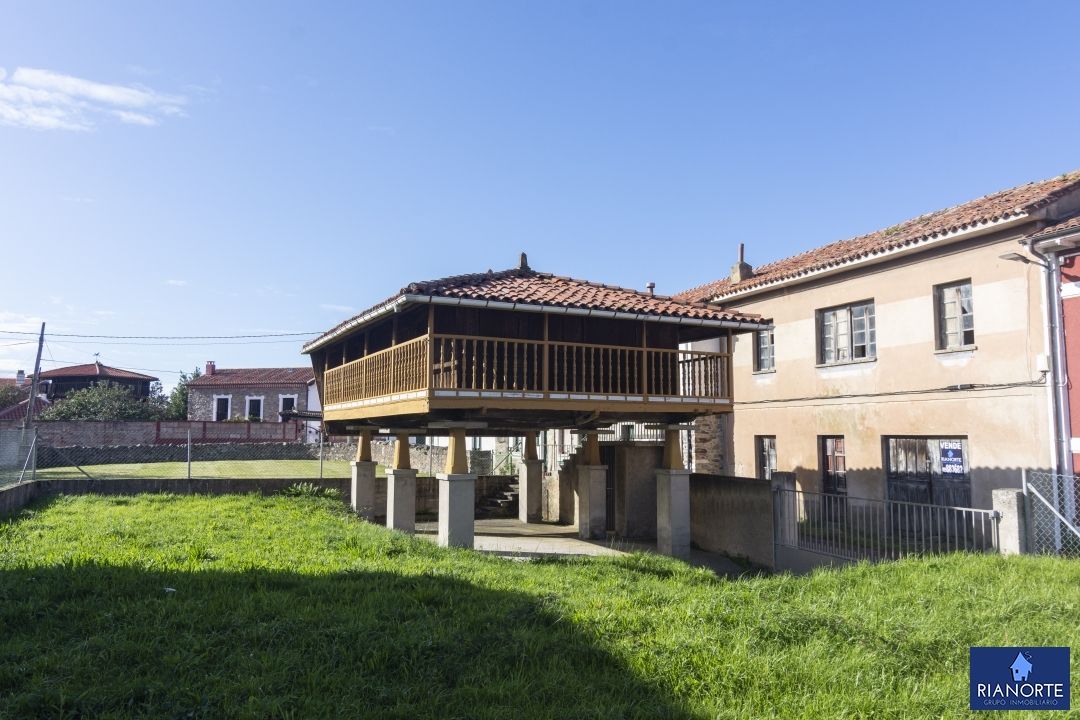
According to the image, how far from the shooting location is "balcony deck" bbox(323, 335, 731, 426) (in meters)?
11.2

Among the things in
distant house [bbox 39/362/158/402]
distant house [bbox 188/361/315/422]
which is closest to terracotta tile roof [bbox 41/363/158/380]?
distant house [bbox 39/362/158/402]

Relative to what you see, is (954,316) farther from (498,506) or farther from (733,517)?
(498,506)

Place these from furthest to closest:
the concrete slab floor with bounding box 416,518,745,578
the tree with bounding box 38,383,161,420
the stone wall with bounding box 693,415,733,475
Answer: the tree with bounding box 38,383,161,420, the stone wall with bounding box 693,415,733,475, the concrete slab floor with bounding box 416,518,745,578

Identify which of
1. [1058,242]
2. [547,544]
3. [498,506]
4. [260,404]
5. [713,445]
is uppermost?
[1058,242]

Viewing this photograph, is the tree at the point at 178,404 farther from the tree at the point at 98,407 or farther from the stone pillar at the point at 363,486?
the stone pillar at the point at 363,486

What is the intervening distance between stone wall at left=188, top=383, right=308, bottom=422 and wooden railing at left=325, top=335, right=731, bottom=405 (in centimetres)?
3129

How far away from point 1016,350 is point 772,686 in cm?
963

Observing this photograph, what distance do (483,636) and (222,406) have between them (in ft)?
136

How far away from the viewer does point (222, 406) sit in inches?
1706

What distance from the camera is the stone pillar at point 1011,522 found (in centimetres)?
951

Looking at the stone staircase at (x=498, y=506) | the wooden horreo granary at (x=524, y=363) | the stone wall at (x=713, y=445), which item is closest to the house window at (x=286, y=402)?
the stone staircase at (x=498, y=506)

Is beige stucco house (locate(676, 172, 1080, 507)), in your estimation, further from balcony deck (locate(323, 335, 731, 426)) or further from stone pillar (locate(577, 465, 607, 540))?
stone pillar (locate(577, 465, 607, 540))

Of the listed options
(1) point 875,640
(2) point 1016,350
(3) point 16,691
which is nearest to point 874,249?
(2) point 1016,350

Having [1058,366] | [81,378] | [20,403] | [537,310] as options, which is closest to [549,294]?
[537,310]
